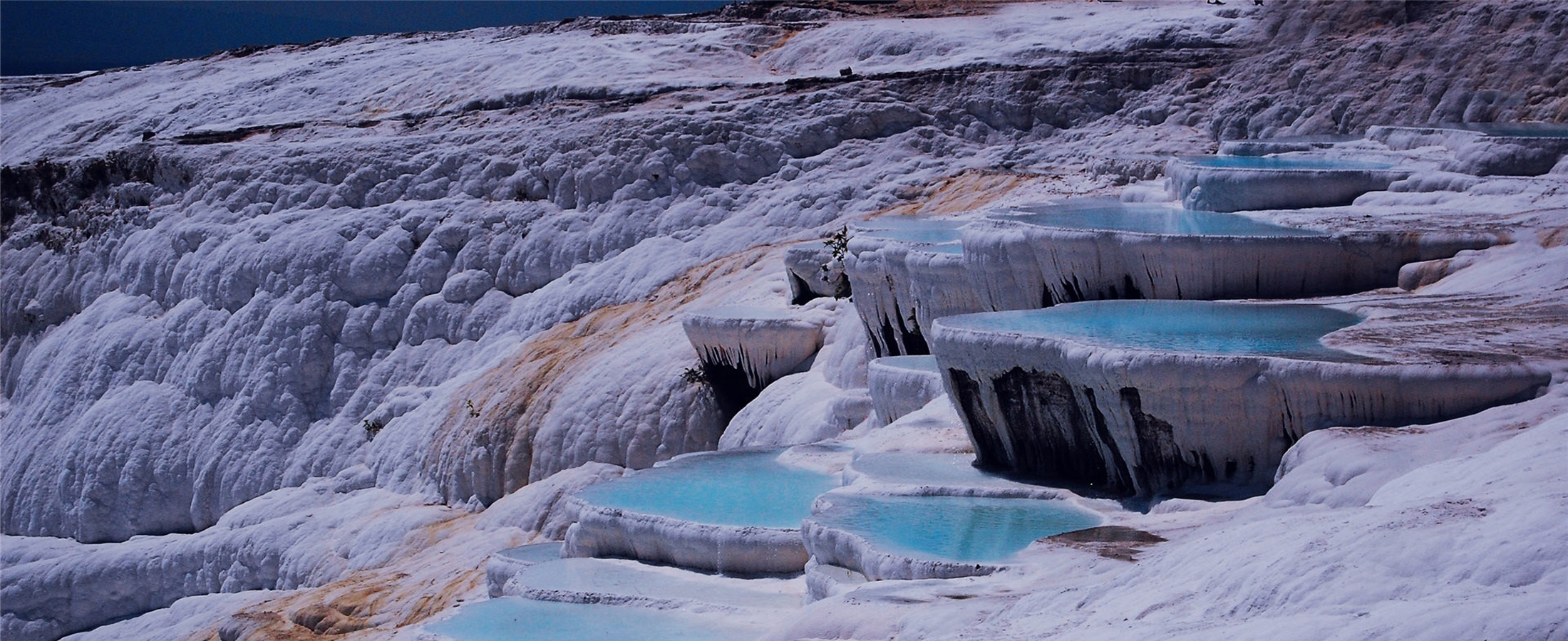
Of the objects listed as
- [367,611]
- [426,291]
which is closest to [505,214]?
[426,291]

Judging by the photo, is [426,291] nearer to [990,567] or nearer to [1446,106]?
[1446,106]

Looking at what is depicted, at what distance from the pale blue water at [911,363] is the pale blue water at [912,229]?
3.49ft

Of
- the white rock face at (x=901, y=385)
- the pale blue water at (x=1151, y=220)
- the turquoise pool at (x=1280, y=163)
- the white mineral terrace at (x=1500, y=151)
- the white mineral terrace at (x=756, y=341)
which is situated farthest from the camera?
the white mineral terrace at (x=756, y=341)

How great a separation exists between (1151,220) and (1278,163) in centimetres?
233

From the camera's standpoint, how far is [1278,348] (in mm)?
8156

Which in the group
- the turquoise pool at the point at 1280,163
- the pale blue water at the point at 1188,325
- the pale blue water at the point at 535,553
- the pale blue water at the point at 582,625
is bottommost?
the pale blue water at the point at 535,553

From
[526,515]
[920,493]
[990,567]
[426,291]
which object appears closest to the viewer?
[990,567]

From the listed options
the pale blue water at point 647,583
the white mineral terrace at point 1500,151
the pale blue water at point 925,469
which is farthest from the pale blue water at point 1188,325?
the white mineral terrace at point 1500,151

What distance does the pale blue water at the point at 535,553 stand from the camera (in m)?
10.9

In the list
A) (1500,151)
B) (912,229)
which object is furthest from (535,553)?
(1500,151)

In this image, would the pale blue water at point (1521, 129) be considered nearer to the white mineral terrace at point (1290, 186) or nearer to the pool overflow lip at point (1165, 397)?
the white mineral terrace at point (1290, 186)

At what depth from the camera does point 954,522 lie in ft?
26.3

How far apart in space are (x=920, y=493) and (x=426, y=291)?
41.8 ft

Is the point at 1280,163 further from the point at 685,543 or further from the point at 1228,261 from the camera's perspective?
the point at 685,543
